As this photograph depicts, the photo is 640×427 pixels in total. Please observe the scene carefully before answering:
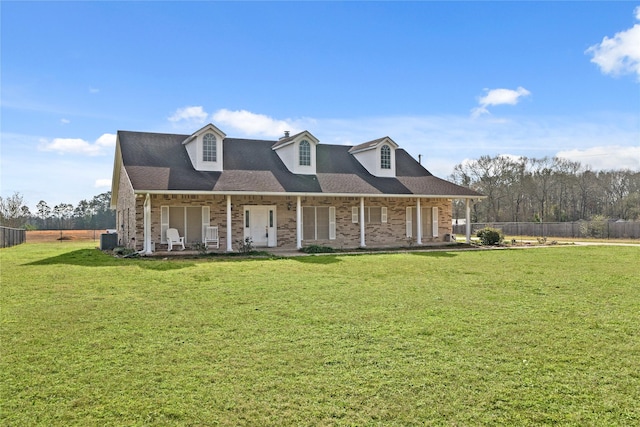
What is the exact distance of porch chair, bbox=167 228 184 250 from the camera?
61.3 ft

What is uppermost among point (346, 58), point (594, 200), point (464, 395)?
point (346, 58)

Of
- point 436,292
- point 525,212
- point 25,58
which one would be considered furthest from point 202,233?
point 525,212

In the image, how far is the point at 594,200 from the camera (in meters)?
54.5

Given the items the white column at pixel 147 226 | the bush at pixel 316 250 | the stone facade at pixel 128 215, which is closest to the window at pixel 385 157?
the bush at pixel 316 250

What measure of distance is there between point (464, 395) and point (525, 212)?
5715cm

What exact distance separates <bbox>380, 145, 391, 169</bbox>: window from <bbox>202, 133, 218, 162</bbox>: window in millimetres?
8810

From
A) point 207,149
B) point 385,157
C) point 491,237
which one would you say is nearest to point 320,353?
point 207,149

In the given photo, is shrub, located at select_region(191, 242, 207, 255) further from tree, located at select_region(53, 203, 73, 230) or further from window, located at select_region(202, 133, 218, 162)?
tree, located at select_region(53, 203, 73, 230)

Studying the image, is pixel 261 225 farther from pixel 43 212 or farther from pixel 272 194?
pixel 43 212

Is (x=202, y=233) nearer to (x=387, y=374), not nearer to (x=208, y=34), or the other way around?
(x=208, y=34)

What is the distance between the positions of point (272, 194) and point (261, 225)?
7.04 feet

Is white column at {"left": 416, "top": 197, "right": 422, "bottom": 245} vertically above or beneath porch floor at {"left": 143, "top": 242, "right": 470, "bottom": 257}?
above

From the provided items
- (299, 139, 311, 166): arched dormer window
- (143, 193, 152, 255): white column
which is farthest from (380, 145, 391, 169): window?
(143, 193, 152, 255): white column

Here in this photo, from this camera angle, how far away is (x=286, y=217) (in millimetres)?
21219
